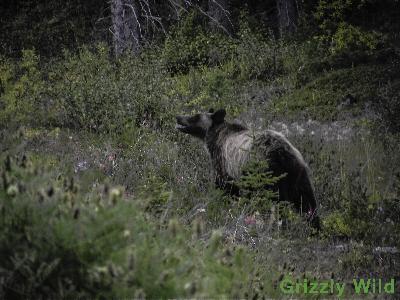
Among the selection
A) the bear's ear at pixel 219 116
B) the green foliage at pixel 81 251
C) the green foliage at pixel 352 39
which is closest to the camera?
the green foliage at pixel 81 251

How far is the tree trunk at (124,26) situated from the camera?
576 inches

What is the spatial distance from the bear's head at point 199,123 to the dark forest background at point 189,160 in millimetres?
286

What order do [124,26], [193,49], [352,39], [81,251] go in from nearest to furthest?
[81,251] → [352,39] → [124,26] → [193,49]

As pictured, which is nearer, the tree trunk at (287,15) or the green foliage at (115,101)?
the green foliage at (115,101)

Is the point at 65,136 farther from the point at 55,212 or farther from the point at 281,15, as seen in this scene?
the point at 281,15

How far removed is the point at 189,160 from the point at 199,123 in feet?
1.97

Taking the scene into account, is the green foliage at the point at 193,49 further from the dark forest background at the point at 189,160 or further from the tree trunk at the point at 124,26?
the tree trunk at the point at 124,26

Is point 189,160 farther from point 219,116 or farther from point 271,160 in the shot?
point 271,160

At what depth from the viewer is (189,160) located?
734cm

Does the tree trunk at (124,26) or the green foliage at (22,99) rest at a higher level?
the tree trunk at (124,26)

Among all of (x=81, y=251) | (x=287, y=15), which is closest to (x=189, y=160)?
(x=81, y=251)

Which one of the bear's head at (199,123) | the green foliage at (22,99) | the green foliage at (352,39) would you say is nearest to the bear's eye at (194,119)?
the bear's head at (199,123)

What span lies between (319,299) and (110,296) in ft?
5.58

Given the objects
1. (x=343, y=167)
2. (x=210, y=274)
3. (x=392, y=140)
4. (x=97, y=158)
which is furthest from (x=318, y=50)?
(x=210, y=274)
